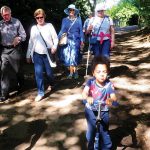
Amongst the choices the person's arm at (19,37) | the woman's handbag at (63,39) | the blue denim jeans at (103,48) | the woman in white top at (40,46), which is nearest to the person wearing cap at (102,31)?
the blue denim jeans at (103,48)

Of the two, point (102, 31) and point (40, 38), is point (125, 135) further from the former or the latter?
point (102, 31)

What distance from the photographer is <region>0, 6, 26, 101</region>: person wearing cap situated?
795 cm

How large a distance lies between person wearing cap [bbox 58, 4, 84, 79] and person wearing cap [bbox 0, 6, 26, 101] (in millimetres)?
1379

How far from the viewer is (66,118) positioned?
703cm

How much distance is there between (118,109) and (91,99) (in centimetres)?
276

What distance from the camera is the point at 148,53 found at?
42.9ft

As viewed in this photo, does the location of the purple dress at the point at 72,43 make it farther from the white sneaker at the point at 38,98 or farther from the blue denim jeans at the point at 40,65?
the white sneaker at the point at 38,98

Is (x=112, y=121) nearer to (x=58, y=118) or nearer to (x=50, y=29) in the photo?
(x=58, y=118)

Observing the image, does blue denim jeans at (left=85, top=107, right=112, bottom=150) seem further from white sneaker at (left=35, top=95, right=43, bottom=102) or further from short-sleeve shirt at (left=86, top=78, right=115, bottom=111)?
white sneaker at (left=35, top=95, right=43, bottom=102)

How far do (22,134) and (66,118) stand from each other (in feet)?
3.15

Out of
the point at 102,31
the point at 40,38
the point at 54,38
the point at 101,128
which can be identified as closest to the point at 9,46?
the point at 40,38

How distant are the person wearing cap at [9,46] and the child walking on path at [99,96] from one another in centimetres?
359

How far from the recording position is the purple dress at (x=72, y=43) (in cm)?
908

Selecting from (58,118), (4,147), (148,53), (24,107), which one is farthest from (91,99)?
(148,53)
